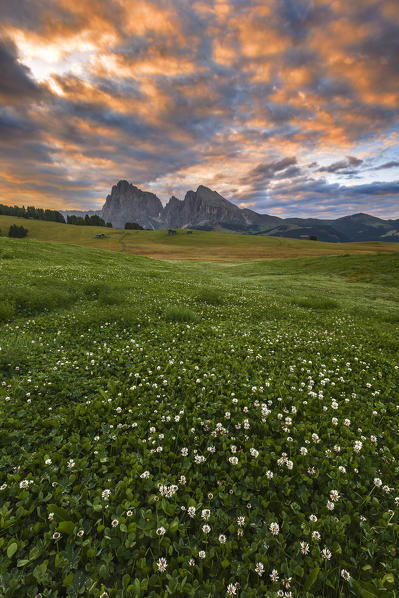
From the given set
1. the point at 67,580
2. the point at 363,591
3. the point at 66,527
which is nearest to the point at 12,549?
the point at 66,527

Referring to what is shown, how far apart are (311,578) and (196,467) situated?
7.02ft

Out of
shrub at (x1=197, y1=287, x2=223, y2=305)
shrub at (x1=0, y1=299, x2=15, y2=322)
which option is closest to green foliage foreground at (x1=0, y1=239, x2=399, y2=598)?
shrub at (x1=0, y1=299, x2=15, y2=322)

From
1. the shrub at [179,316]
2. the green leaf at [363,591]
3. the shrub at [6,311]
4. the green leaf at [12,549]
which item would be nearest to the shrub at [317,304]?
the shrub at [179,316]

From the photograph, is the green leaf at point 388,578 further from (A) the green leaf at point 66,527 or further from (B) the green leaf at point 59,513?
(B) the green leaf at point 59,513

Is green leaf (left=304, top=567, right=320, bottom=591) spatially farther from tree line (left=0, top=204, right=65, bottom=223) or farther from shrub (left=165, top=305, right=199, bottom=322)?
tree line (left=0, top=204, right=65, bottom=223)

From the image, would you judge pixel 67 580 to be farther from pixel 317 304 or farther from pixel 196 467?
Answer: pixel 317 304

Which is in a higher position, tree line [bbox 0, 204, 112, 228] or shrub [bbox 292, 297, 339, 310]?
tree line [bbox 0, 204, 112, 228]

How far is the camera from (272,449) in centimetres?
482

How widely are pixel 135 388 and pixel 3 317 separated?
8761mm

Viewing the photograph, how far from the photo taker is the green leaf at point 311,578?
2811 mm

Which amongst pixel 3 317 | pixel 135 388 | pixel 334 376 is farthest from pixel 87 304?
pixel 334 376

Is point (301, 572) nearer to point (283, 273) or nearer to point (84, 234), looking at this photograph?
point (283, 273)

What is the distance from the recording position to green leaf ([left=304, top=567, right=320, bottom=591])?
9.22 feet

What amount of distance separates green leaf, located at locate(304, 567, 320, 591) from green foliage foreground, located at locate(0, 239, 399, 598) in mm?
37
